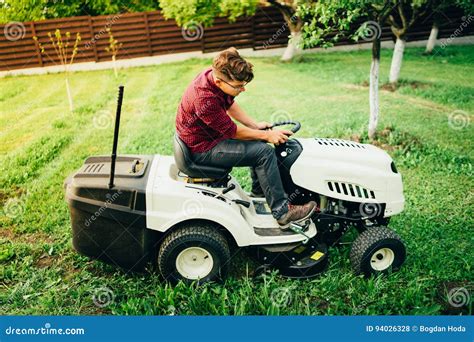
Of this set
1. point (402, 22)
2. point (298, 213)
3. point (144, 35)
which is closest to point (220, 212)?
point (298, 213)

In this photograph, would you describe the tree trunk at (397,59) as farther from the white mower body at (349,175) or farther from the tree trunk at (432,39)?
the white mower body at (349,175)

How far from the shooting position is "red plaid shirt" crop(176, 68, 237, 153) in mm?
2396

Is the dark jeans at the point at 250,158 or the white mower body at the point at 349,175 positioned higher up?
the dark jeans at the point at 250,158

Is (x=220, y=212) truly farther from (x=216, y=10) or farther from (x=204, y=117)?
(x=216, y=10)

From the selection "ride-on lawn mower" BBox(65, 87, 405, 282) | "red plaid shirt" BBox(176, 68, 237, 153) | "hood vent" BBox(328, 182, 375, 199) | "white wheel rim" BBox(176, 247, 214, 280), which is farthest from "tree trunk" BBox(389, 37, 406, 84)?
"white wheel rim" BBox(176, 247, 214, 280)

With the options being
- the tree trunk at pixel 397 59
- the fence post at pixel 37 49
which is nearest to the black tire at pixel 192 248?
the fence post at pixel 37 49

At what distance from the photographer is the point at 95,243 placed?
2510mm

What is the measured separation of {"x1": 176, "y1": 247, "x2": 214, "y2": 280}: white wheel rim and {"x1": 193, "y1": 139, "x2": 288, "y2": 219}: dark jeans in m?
0.51

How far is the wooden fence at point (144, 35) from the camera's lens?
478cm

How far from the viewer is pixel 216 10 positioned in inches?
298

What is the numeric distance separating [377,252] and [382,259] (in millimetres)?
103

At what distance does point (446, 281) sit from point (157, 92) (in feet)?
14.1

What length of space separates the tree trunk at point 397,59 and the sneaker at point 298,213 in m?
4.04

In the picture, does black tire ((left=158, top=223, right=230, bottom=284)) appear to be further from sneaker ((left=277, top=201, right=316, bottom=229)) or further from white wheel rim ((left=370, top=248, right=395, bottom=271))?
white wheel rim ((left=370, top=248, right=395, bottom=271))
